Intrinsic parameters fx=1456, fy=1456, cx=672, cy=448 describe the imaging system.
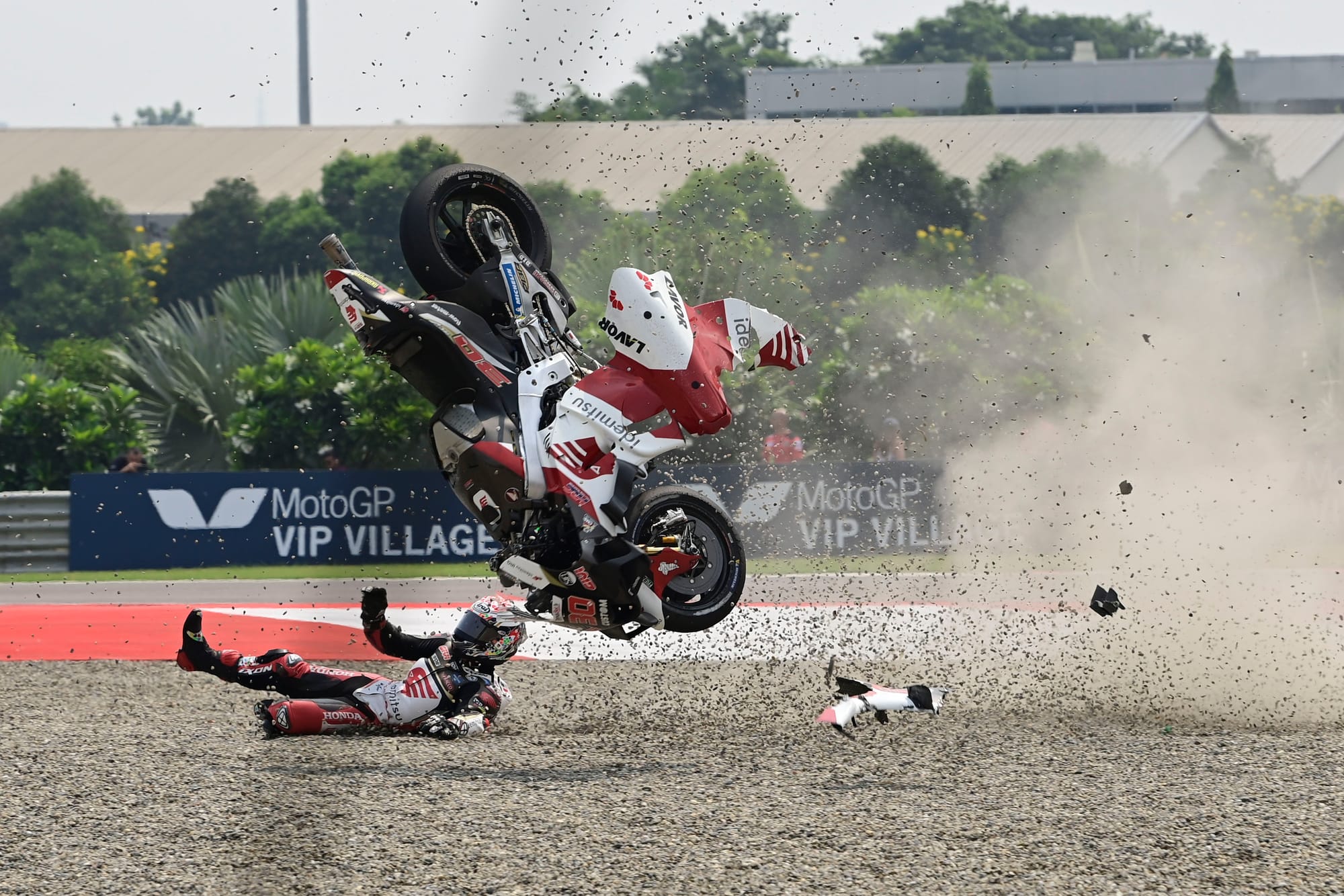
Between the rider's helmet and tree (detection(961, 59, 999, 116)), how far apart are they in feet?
74.7

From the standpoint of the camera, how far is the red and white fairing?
716 cm

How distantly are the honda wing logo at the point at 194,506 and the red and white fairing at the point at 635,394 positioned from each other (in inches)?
396

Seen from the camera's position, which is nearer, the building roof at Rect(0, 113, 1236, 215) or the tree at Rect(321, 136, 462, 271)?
the building roof at Rect(0, 113, 1236, 215)

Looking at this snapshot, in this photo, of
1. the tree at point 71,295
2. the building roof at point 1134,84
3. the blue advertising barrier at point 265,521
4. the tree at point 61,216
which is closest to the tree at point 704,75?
the blue advertising barrier at point 265,521

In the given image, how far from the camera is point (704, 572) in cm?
734

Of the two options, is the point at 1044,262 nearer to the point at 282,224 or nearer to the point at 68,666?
the point at 68,666

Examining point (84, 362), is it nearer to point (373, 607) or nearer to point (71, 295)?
point (373, 607)

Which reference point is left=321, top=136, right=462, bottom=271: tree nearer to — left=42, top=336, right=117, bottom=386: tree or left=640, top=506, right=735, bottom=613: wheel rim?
left=42, top=336, right=117, bottom=386: tree

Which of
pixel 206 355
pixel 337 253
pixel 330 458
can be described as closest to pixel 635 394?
pixel 337 253

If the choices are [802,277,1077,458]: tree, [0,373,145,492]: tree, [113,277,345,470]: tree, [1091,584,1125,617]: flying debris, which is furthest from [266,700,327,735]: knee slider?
[113,277,345,470]: tree

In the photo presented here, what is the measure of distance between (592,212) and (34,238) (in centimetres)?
3931

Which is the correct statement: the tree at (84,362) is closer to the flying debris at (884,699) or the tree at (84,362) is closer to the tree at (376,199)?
the tree at (376,199)

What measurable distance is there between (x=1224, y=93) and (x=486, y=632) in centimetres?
3031

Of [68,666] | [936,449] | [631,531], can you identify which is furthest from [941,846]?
[936,449]
